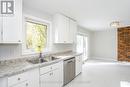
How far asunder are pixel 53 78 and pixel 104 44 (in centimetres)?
691

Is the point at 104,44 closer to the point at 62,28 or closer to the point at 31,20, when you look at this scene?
the point at 62,28

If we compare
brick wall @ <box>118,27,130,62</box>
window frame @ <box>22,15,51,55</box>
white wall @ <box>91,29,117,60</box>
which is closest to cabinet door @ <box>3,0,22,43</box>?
window frame @ <box>22,15,51,55</box>

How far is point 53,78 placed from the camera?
9.75 feet

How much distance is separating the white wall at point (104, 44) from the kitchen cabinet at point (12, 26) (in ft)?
24.7

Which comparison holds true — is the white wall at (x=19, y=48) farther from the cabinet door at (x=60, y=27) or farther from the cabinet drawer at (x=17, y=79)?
the cabinet drawer at (x=17, y=79)

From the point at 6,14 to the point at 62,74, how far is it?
7.05ft

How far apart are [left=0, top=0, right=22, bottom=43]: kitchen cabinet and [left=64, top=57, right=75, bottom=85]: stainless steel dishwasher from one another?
71.0 inches

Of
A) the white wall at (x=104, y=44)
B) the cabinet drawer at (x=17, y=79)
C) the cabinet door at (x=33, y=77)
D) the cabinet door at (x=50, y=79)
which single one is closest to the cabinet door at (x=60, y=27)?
the cabinet door at (x=50, y=79)

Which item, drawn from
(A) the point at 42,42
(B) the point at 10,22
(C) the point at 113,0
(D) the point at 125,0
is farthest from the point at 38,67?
(D) the point at 125,0

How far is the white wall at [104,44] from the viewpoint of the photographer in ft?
28.0

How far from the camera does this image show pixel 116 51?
8.37 m

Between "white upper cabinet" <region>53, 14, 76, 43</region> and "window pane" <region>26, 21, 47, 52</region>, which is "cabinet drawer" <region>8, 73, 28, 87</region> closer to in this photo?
"window pane" <region>26, 21, 47, 52</region>

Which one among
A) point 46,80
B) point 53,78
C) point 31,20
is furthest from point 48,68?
point 31,20

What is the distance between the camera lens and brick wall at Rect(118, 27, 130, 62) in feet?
25.6
